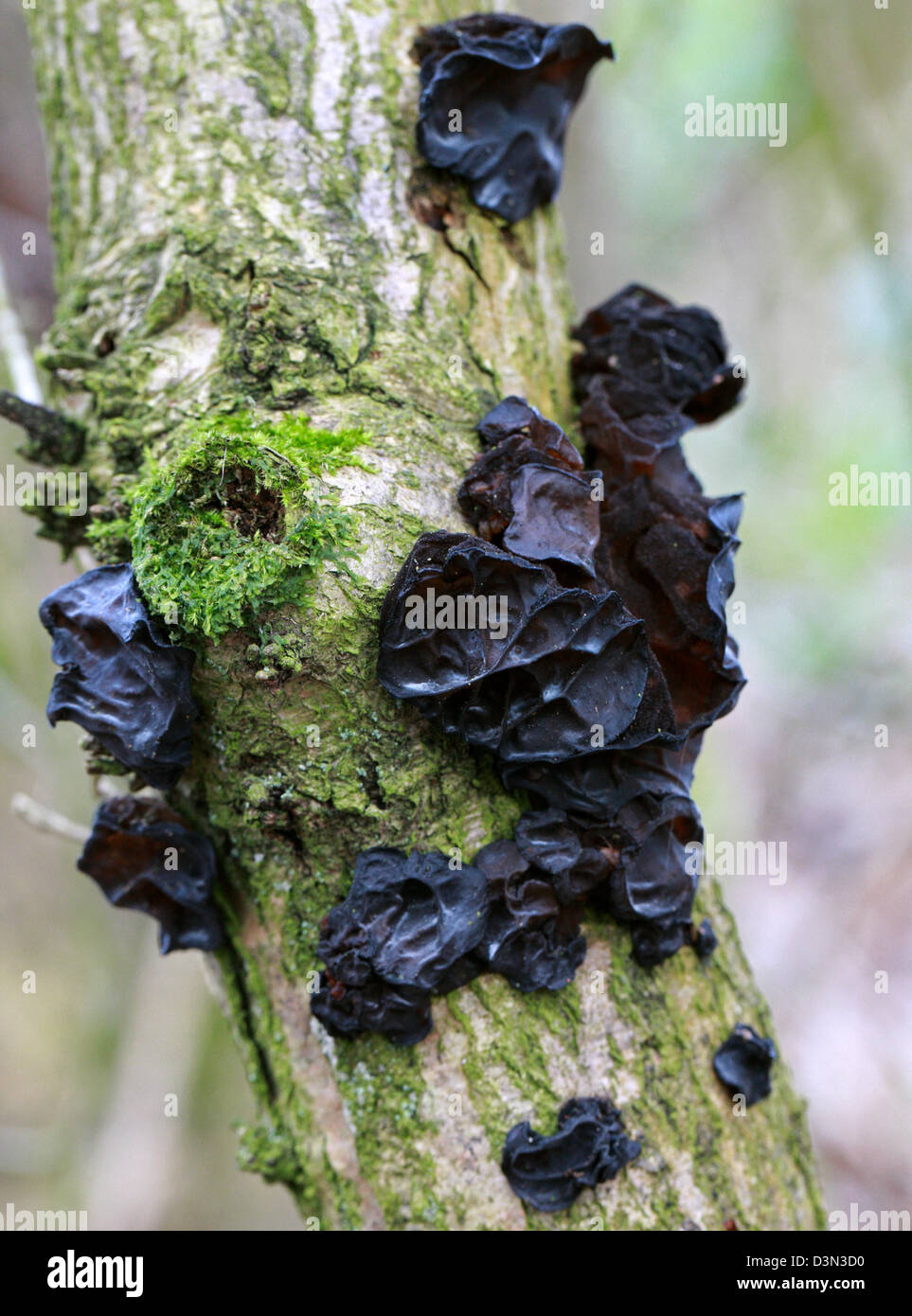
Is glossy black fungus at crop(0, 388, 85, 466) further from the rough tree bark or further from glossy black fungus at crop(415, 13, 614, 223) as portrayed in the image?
glossy black fungus at crop(415, 13, 614, 223)

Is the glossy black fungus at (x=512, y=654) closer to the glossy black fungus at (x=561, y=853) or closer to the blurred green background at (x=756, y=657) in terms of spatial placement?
the glossy black fungus at (x=561, y=853)

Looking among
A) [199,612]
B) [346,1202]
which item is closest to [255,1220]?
[346,1202]

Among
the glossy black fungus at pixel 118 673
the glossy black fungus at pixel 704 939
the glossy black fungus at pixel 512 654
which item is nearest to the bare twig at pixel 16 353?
the glossy black fungus at pixel 118 673

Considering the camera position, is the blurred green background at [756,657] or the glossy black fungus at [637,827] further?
the blurred green background at [756,657]

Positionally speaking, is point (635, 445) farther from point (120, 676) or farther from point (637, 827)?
point (120, 676)

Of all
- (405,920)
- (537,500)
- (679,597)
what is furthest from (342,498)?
(405,920)
